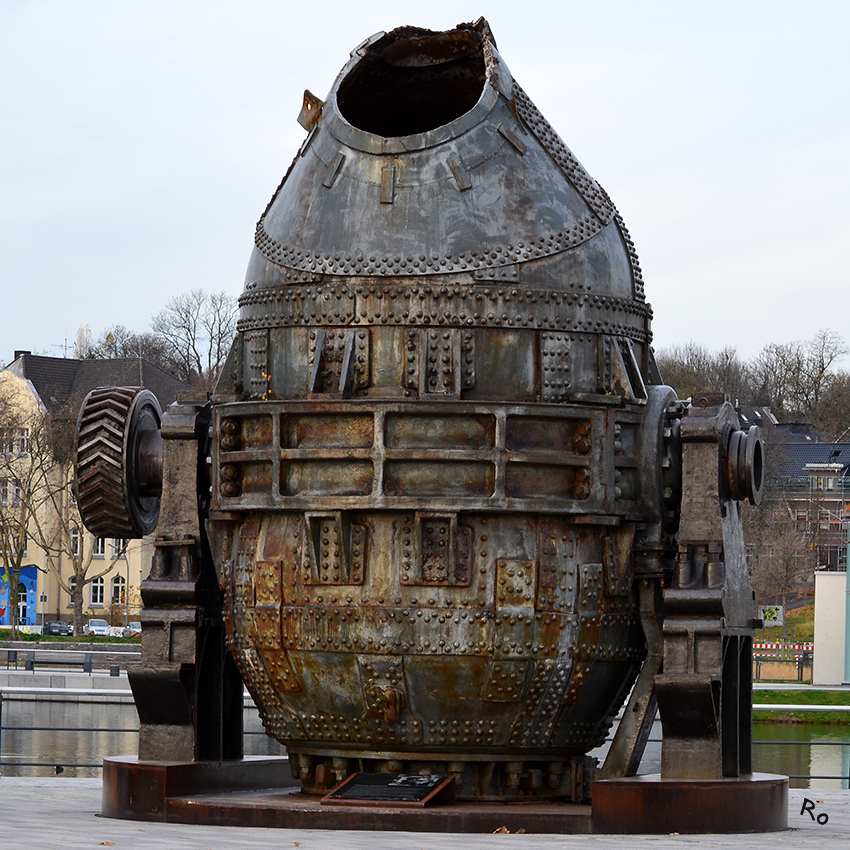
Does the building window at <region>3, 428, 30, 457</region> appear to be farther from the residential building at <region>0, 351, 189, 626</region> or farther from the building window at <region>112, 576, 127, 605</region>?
the building window at <region>112, 576, 127, 605</region>

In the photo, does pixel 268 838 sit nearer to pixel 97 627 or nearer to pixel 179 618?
pixel 179 618

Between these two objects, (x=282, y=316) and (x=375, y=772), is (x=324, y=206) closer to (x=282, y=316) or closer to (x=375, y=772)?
(x=282, y=316)

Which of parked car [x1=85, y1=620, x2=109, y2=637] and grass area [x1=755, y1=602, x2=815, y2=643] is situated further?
parked car [x1=85, y1=620, x2=109, y2=637]

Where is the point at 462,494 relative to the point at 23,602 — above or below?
above

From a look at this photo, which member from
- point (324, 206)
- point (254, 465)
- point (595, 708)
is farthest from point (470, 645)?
point (324, 206)

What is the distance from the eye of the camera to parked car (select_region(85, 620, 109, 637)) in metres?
59.9

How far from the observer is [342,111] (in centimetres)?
1410

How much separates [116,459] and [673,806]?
17.0ft

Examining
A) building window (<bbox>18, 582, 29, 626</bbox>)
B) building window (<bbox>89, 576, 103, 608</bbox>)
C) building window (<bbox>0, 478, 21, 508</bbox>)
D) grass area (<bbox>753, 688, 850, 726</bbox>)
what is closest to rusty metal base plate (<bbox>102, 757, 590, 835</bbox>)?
grass area (<bbox>753, 688, 850, 726</bbox>)

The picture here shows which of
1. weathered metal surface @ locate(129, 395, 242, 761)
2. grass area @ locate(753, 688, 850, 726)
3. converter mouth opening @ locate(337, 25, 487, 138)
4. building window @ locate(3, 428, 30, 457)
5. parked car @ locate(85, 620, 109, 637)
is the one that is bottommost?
parked car @ locate(85, 620, 109, 637)

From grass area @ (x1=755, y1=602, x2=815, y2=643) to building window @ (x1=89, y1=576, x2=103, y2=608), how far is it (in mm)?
27626

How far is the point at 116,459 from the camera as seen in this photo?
1389 cm

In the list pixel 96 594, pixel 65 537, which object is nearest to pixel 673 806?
pixel 65 537

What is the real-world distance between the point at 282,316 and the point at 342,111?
2031 millimetres
